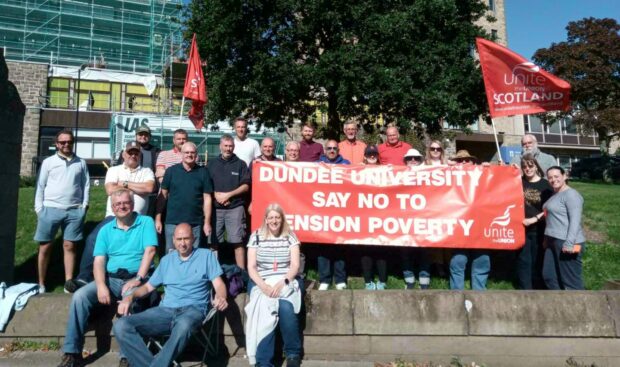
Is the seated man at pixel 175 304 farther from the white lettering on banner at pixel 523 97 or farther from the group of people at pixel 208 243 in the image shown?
the white lettering on banner at pixel 523 97

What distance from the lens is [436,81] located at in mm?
11484

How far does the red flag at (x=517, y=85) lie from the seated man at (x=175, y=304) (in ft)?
15.8

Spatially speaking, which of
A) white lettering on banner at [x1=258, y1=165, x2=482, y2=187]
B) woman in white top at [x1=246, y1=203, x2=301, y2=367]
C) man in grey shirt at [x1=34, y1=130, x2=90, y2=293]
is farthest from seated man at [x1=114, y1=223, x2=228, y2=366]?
man in grey shirt at [x1=34, y1=130, x2=90, y2=293]

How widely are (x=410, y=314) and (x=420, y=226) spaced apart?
133 centimetres

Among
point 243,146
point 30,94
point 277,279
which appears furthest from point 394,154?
point 30,94

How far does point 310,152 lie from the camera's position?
658 centimetres

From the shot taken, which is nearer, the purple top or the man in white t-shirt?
the purple top

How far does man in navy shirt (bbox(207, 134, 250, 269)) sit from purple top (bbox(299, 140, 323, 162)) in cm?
91

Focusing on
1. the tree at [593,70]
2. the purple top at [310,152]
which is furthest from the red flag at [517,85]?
the tree at [593,70]

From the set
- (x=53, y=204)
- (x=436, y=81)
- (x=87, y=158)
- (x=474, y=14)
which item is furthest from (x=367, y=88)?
(x=87, y=158)

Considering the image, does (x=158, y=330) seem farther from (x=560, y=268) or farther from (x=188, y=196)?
(x=560, y=268)

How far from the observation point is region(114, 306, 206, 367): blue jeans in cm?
420

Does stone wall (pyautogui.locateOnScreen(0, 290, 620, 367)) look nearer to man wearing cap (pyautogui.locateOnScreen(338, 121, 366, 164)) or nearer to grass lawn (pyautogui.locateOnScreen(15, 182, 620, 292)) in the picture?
grass lawn (pyautogui.locateOnScreen(15, 182, 620, 292))

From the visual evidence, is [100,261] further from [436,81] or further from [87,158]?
[87,158]
